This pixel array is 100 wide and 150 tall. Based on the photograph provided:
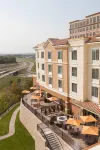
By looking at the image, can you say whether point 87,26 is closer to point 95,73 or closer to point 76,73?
point 76,73

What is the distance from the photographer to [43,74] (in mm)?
39469

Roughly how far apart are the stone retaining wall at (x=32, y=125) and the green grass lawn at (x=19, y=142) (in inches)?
35.6

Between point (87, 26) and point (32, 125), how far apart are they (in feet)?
194

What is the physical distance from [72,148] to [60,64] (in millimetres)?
15886

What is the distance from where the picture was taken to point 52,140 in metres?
21.6

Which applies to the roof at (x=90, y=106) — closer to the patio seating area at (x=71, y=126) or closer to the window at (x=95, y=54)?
the patio seating area at (x=71, y=126)

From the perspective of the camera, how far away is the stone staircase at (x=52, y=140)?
68.2ft

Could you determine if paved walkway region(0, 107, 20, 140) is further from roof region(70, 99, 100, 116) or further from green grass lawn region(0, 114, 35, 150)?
roof region(70, 99, 100, 116)

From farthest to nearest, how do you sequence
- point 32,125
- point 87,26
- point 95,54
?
point 87,26 → point 32,125 → point 95,54

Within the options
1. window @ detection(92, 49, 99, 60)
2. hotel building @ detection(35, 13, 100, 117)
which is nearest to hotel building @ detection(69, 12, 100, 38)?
hotel building @ detection(35, 13, 100, 117)

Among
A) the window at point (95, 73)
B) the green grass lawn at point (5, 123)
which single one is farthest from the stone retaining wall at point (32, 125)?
the window at point (95, 73)

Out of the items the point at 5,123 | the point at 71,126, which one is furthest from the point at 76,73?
the point at 5,123

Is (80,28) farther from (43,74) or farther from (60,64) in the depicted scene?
(60,64)

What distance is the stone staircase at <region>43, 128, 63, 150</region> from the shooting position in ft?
68.2
